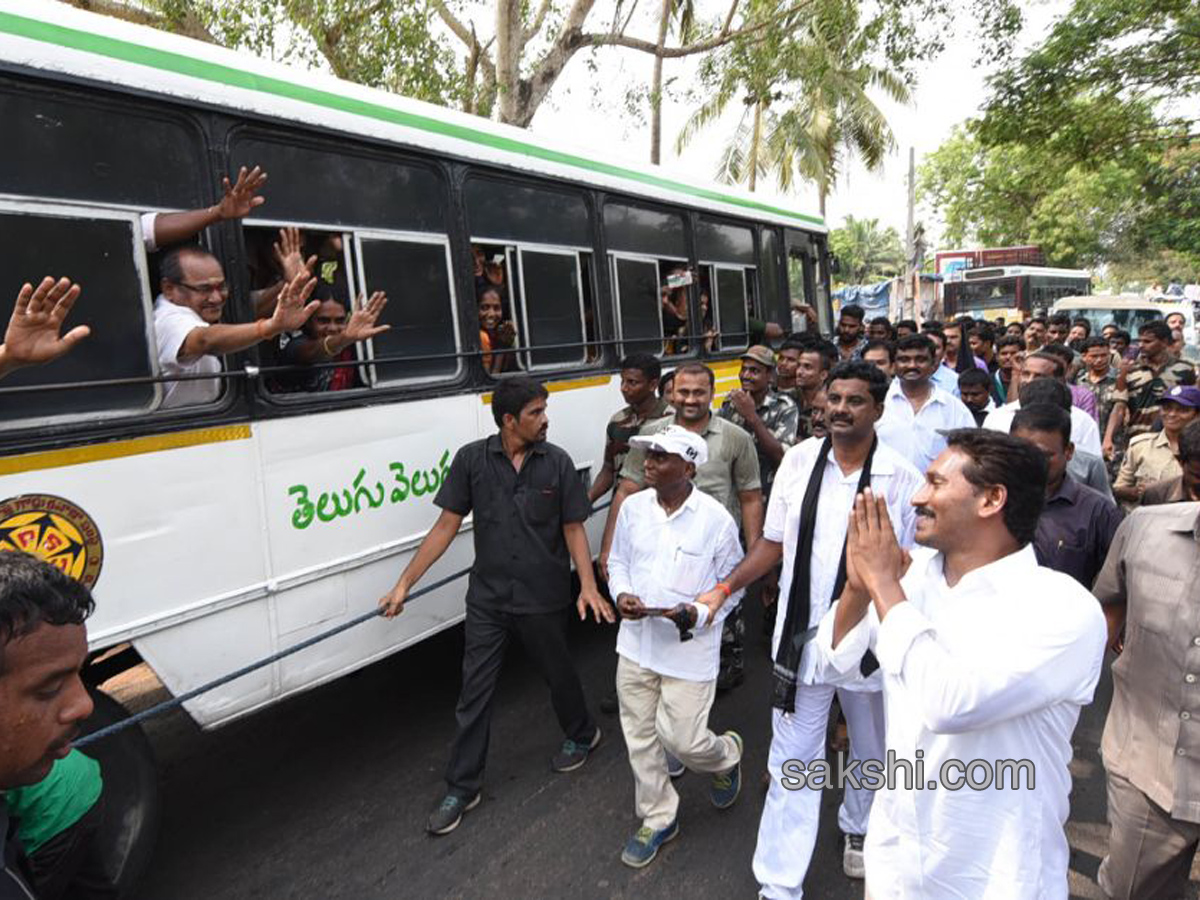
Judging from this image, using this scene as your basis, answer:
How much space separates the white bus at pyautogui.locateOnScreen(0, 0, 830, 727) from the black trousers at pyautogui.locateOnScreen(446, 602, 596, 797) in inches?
20.9

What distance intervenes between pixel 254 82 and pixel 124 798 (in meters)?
2.67

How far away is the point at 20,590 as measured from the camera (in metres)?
1.18

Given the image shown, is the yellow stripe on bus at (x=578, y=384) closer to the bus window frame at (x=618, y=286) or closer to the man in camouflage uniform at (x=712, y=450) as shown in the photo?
the bus window frame at (x=618, y=286)

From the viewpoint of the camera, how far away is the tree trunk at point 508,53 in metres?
9.14

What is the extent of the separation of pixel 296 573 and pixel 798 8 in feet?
32.2

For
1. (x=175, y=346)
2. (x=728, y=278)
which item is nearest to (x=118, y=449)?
(x=175, y=346)

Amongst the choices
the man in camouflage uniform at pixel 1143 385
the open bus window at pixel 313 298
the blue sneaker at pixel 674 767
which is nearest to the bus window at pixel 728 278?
the man in camouflage uniform at pixel 1143 385

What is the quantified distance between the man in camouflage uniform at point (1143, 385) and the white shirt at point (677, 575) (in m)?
4.66

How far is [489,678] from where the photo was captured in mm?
3318

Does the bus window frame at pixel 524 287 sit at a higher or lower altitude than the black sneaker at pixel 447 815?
higher

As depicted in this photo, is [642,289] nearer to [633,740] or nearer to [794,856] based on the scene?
[633,740]

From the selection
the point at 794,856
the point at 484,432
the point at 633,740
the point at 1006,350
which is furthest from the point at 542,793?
the point at 1006,350

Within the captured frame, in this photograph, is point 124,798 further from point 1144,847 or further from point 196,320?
point 1144,847

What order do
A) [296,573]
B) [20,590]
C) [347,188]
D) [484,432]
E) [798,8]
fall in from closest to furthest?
[20,590]
[296,573]
[347,188]
[484,432]
[798,8]
